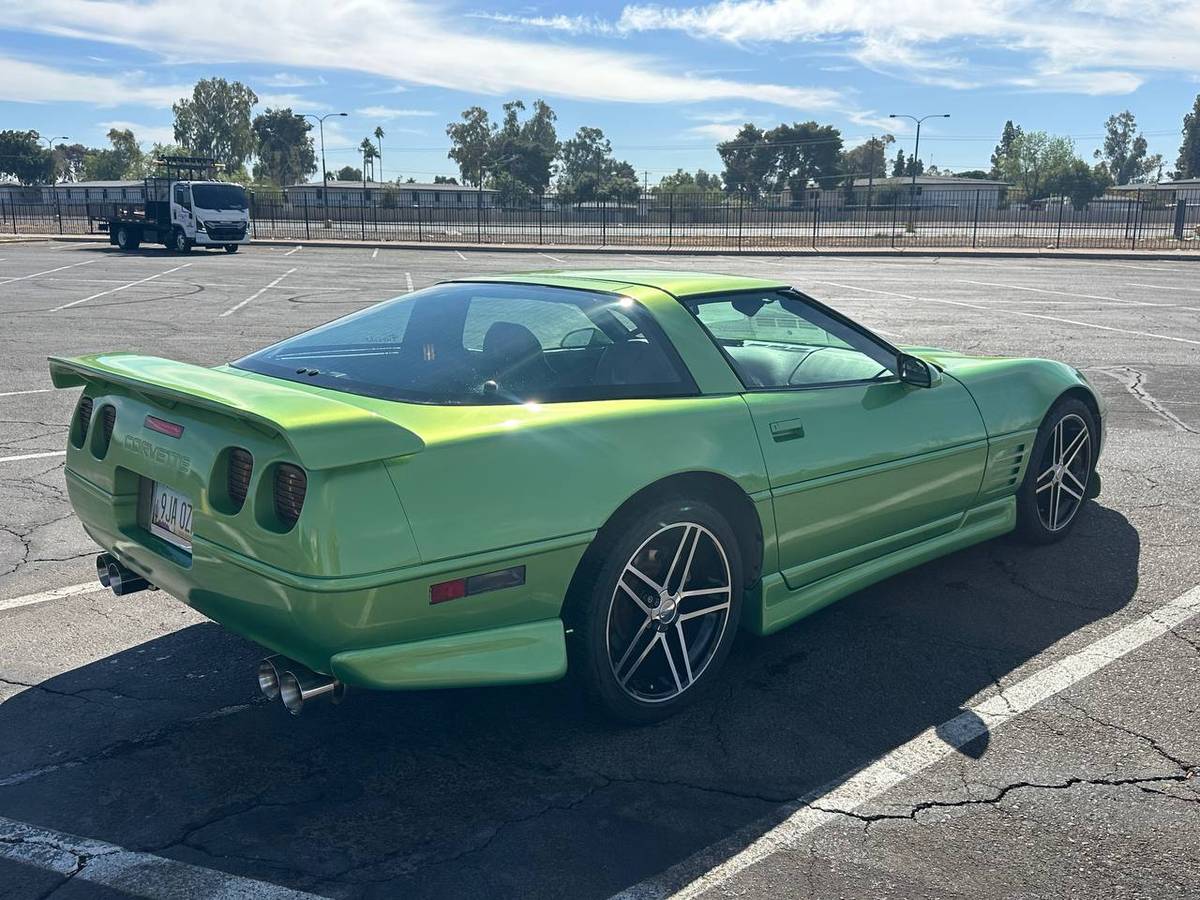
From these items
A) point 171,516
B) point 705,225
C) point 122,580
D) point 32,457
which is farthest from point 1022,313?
point 705,225

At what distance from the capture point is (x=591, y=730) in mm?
3309

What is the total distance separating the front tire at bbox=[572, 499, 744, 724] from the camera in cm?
308

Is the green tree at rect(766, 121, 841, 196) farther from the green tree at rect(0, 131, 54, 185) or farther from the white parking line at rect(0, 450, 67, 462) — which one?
the white parking line at rect(0, 450, 67, 462)

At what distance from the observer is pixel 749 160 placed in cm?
13212

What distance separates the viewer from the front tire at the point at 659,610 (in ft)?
10.1

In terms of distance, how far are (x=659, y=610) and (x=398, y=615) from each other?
92 cm

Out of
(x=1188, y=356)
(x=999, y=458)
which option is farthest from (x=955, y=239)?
(x=999, y=458)

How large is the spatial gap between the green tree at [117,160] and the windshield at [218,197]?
119567mm

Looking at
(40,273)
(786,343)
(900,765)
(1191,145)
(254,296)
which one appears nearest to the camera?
(900,765)

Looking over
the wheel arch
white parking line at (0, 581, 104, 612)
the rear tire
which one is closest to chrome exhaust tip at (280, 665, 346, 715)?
the wheel arch

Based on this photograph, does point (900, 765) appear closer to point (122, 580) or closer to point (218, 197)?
point (122, 580)

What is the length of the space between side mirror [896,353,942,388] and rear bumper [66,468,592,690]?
69.7 inches

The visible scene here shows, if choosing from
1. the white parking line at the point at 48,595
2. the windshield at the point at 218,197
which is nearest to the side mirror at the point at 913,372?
the white parking line at the point at 48,595

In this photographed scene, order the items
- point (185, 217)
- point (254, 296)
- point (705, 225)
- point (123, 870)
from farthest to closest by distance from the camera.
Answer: point (705, 225) < point (185, 217) < point (254, 296) < point (123, 870)
